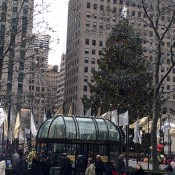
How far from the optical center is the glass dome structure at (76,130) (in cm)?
2366

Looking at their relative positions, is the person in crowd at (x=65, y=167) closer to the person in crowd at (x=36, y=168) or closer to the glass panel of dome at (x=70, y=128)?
the person in crowd at (x=36, y=168)

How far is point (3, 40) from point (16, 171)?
646 centimetres

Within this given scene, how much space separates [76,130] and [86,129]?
0.88m

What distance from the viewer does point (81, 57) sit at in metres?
107

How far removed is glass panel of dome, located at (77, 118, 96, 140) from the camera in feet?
79.3

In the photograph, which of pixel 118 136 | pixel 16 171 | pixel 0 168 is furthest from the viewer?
pixel 118 136

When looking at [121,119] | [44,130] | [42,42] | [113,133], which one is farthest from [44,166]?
[121,119]

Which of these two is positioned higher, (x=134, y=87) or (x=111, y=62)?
(x=111, y=62)

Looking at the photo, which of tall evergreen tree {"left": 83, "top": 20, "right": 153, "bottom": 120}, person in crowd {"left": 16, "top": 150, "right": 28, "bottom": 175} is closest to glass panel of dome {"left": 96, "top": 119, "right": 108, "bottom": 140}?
person in crowd {"left": 16, "top": 150, "right": 28, "bottom": 175}

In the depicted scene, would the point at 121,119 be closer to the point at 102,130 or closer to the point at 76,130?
the point at 102,130

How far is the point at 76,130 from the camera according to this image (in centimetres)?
2391

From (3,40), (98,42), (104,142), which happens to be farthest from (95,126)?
(98,42)

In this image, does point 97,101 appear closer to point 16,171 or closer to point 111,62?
point 111,62

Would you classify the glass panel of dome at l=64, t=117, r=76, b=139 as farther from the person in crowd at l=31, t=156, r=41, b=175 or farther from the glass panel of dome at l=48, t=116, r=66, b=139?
the person in crowd at l=31, t=156, r=41, b=175
